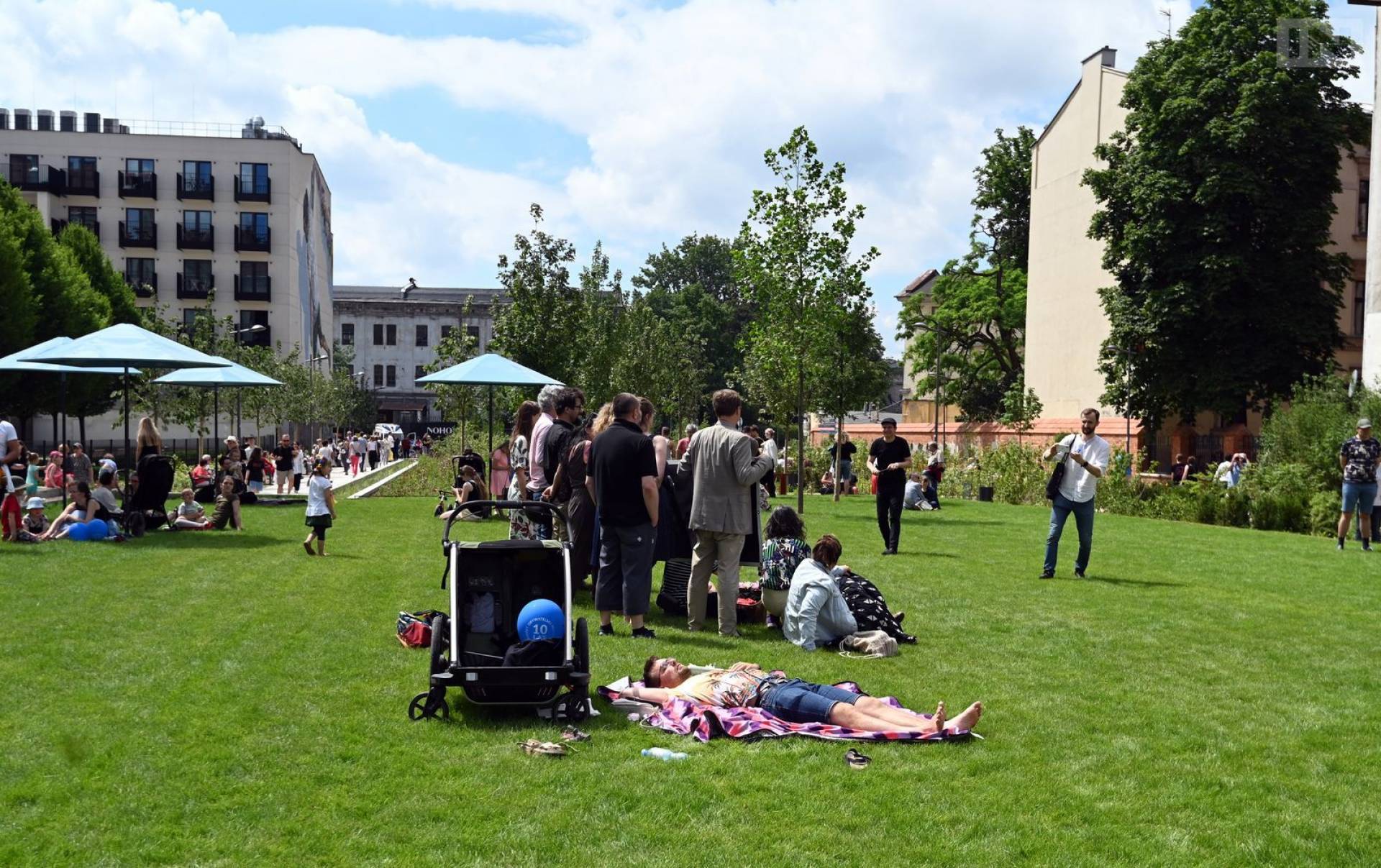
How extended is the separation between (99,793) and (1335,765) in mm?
5997

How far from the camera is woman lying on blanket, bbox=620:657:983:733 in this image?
7.26 meters

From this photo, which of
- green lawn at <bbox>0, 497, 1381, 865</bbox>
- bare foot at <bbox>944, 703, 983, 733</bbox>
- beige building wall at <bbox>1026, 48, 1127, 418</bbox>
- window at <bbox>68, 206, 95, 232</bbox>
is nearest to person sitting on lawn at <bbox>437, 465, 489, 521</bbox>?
green lawn at <bbox>0, 497, 1381, 865</bbox>

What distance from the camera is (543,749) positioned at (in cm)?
681

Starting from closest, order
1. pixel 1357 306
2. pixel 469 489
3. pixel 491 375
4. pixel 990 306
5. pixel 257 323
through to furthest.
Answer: pixel 469 489, pixel 491 375, pixel 1357 306, pixel 990 306, pixel 257 323

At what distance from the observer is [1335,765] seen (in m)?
6.76

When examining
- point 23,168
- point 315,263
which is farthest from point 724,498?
point 315,263

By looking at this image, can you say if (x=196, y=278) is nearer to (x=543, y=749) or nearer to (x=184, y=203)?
(x=184, y=203)

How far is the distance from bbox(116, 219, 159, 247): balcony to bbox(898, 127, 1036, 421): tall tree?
43846 millimetres

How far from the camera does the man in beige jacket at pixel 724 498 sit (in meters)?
10.6

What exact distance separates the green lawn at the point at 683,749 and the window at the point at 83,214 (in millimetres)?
69269

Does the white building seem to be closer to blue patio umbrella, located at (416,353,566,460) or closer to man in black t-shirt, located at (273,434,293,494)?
man in black t-shirt, located at (273,434,293,494)

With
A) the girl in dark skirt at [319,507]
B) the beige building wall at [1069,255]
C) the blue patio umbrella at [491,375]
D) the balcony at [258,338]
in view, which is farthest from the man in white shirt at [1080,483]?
the balcony at [258,338]

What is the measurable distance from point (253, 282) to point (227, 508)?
6110 cm

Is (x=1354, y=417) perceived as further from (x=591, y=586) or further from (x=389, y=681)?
(x=389, y=681)
